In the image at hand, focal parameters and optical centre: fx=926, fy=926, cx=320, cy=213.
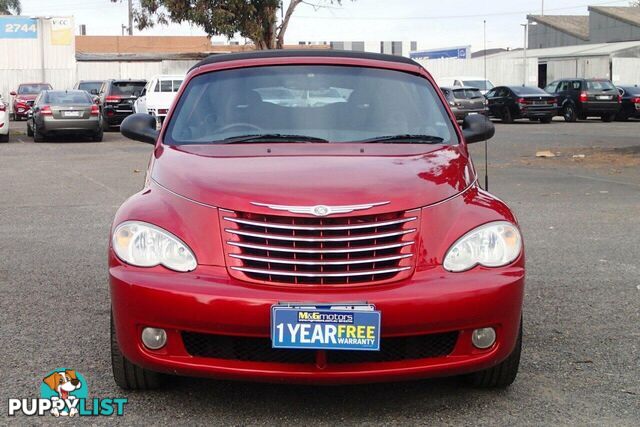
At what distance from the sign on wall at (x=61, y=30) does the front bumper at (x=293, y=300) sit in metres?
42.2

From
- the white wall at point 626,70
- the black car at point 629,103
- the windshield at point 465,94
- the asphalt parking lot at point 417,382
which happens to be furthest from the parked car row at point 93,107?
the white wall at point 626,70

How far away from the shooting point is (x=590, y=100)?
33.5 metres

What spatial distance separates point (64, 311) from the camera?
5949mm

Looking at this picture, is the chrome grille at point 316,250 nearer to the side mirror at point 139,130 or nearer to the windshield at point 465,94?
the side mirror at point 139,130

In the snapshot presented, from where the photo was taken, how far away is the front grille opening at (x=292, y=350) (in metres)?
3.88

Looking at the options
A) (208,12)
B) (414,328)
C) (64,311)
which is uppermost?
(208,12)

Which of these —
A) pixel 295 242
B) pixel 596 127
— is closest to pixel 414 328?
pixel 295 242

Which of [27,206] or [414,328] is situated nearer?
[414,328]

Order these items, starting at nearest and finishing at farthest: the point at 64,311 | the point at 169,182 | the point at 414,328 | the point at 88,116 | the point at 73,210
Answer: the point at 414,328 < the point at 169,182 < the point at 64,311 < the point at 73,210 < the point at 88,116

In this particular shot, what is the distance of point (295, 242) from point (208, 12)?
36.8 metres

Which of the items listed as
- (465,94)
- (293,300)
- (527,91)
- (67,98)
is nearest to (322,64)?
(293,300)

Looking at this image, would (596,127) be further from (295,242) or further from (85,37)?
(85,37)

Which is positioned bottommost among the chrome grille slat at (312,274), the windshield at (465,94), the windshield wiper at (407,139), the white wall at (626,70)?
the chrome grille slat at (312,274)

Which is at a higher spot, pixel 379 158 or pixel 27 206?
pixel 379 158
